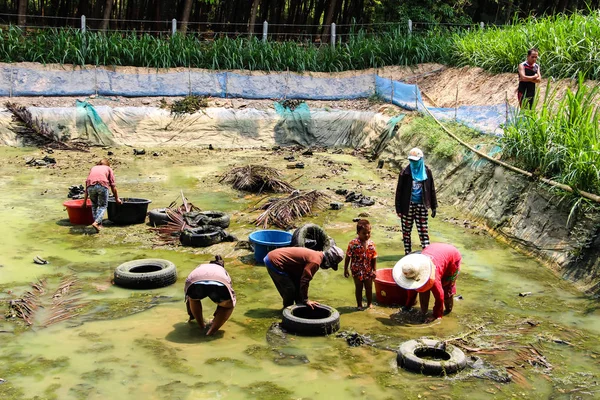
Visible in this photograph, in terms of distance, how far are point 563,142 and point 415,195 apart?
2834 mm

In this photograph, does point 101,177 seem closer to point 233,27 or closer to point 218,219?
point 218,219

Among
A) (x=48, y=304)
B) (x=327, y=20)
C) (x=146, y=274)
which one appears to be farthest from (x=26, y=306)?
(x=327, y=20)

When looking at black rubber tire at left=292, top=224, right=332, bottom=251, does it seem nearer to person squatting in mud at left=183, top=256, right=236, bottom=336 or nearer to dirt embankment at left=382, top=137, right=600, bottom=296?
person squatting in mud at left=183, top=256, right=236, bottom=336

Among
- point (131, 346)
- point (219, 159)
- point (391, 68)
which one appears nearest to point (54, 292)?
point (131, 346)

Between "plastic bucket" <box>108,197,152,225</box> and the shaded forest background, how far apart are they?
16375 mm

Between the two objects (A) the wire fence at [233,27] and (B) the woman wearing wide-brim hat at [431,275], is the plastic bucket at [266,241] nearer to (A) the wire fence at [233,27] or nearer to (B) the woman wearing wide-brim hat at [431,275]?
(B) the woman wearing wide-brim hat at [431,275]

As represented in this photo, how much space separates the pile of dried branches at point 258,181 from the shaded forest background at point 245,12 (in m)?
14.0

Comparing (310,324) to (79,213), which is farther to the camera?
(79,213)

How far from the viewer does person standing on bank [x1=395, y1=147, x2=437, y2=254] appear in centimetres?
984

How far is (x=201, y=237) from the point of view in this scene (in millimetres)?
10672

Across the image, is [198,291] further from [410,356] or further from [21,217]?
[21,217]

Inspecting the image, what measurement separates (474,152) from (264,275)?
6.31 metres

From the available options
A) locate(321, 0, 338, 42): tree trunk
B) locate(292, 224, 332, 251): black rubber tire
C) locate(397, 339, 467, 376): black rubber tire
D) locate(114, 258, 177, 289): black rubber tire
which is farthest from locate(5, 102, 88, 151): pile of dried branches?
locate(397, 339, 467, 376): black rubber tire

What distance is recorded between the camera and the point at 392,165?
18.0 meters
